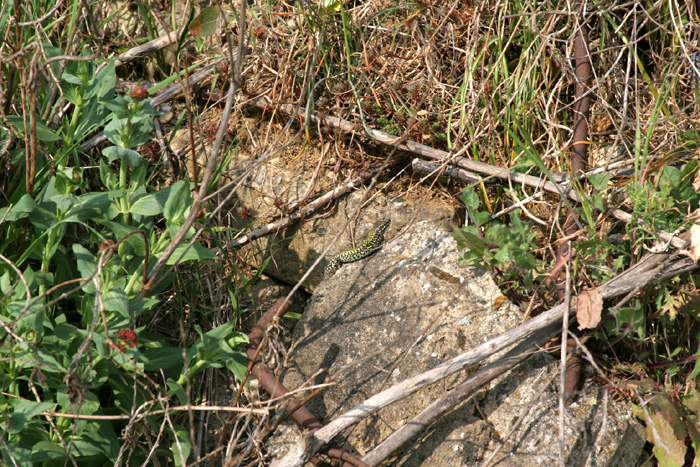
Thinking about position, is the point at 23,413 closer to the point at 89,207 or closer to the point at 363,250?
the point at 89,207

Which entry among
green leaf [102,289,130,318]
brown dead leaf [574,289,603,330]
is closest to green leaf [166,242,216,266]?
green leaf [102,289,130,318]

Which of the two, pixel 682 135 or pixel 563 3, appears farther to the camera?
pixel 563 3

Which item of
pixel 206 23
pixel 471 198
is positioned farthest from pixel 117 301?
pixel 206 23

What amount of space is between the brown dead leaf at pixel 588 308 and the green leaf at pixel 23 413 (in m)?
2.13

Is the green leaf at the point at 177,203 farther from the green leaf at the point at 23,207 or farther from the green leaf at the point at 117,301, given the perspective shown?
the green leaf at the point at 23,207

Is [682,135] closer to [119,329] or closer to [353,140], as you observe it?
[353,140]

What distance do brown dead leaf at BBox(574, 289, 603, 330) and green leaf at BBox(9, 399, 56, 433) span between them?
2.13 metres

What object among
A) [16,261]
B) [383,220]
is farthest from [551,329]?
[16,261]

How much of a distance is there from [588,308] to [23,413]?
226 cm

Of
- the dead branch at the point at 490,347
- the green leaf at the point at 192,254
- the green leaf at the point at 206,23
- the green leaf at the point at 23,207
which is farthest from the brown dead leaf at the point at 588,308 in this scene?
the green leaf at the point at 206,23

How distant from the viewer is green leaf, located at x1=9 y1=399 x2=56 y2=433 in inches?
80.8

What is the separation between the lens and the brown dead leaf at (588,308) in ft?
8.20

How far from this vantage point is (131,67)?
404cm

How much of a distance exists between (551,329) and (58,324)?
2079 millimetres
